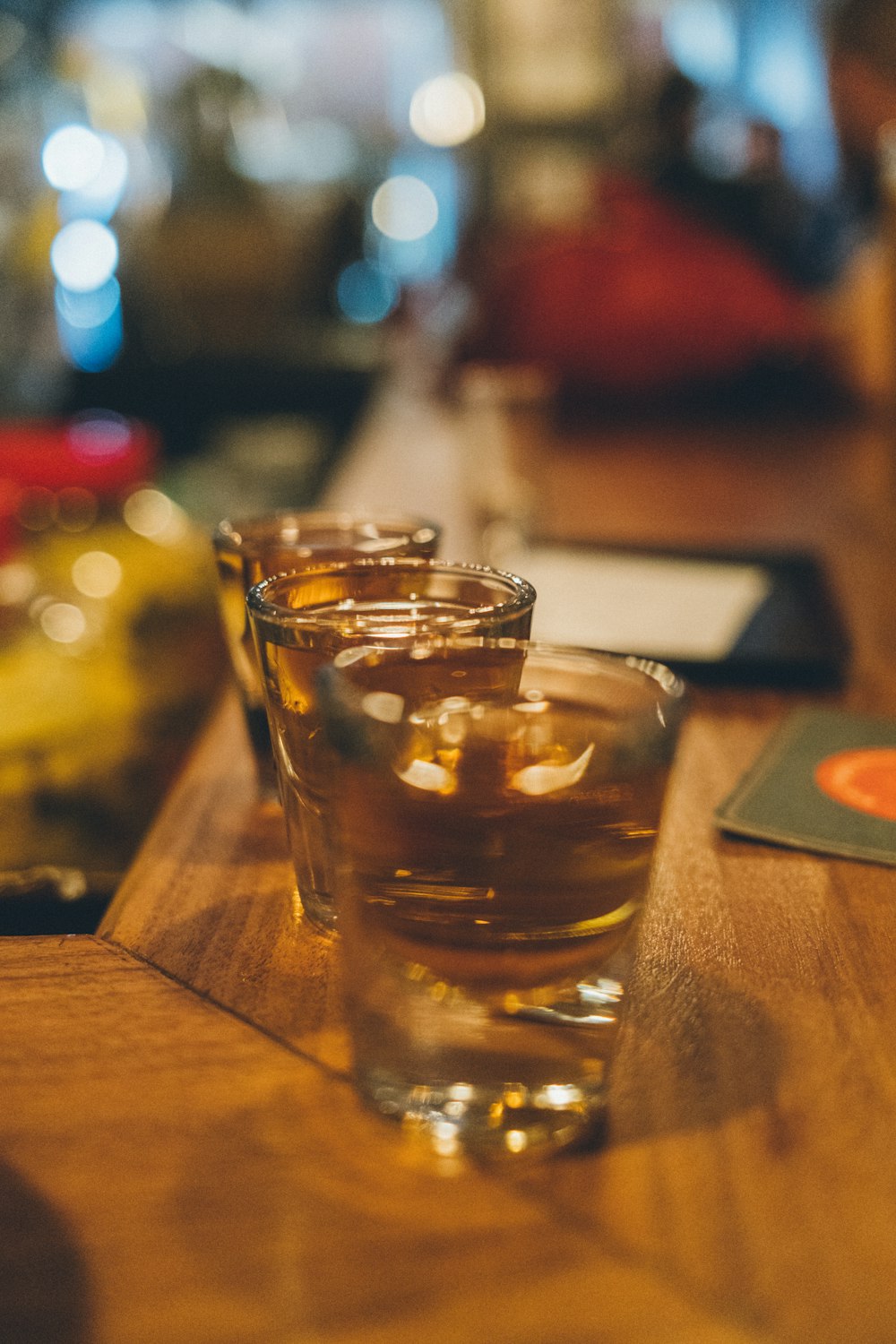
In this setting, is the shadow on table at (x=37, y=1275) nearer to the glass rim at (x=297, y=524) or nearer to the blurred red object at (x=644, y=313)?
the glass rim at (x=297, y=524)

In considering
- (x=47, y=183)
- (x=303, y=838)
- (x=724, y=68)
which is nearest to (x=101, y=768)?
(x=303, y=838)

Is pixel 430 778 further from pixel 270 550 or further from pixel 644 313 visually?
pixel 644 313

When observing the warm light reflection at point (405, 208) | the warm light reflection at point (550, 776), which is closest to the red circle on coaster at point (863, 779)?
the warm light reflection at point (550, 776)

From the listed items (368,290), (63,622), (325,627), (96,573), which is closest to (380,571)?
(325,627)

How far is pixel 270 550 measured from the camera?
56 centimetres

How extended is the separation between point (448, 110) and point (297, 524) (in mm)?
7573

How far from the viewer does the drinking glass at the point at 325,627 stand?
444mm

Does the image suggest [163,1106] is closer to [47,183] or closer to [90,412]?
[90,412]

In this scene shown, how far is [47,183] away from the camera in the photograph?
2.54 m

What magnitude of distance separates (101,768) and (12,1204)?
493mm

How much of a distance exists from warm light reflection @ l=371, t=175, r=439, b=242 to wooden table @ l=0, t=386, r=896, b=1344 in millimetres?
7873

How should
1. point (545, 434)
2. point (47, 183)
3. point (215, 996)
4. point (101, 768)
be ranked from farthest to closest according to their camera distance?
point (47, 183), point (545, 434), point (101, 768), point (215, 996)

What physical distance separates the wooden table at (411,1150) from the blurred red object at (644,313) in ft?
4.62

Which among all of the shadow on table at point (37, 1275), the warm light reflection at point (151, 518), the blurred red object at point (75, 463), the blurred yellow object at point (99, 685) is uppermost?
the blurred red object at point (75, 463)
